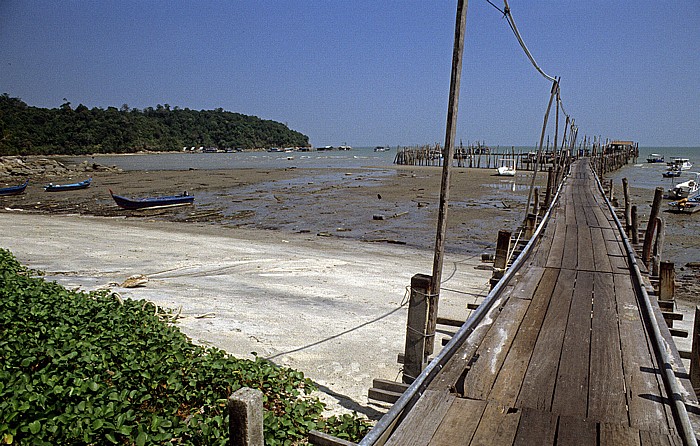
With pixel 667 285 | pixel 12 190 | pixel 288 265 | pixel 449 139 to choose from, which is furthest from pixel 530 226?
pixel 12 190

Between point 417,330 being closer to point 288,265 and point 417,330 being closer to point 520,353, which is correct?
point 520,353

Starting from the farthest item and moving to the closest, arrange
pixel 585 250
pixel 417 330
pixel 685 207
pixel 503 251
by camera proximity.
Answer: pixel 685 207, pixel 585 250, pixel 503 251, pixel 417 330

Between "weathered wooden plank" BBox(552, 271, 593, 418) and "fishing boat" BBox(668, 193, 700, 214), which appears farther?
"fishing boat" BBox(668, 193, 700, 214)

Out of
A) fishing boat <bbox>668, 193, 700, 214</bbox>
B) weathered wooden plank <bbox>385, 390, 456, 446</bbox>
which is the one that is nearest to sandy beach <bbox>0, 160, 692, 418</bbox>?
weathered wooden plank <bbox>385, 390, 456, 446</bbox>

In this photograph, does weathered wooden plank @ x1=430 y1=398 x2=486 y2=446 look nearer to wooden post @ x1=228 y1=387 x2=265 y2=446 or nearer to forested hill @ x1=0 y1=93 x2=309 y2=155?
wooden post @ x1=228 y1=387 x2=265 y2=446

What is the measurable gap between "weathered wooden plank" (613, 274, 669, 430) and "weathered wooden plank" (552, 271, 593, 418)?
279mm

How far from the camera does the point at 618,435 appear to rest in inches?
117

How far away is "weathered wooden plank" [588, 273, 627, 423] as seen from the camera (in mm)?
3268

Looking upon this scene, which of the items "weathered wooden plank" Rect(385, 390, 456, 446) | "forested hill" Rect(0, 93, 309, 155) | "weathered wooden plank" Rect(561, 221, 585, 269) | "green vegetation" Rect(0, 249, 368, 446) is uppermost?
"forested hill" Rect(0, 93, 309, 155)

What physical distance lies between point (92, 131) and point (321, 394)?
376ft

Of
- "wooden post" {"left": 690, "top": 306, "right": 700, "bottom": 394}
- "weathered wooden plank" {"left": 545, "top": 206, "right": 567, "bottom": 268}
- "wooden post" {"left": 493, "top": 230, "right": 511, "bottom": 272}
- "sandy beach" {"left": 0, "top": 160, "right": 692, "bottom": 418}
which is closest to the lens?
"wooden post" {"left": 690, "top": 306, "right": 700, "bottom": 394}

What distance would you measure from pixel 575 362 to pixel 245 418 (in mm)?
2833

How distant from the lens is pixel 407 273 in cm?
1157

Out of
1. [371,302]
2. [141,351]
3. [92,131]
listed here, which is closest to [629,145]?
[371,302]
